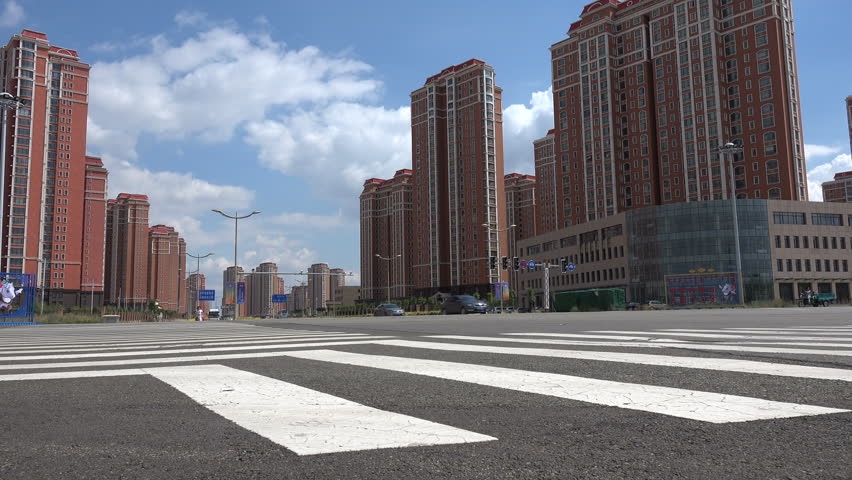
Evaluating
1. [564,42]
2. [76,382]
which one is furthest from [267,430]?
[564,42]

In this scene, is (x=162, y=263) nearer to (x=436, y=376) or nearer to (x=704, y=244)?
(x=704, y=244)

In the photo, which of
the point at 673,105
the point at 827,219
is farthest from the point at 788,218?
the point at 673,105

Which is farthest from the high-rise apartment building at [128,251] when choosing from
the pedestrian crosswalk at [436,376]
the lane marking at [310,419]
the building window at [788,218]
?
the lane marking at [310,419]

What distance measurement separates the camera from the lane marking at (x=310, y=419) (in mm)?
2627

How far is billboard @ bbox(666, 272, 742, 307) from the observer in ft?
191

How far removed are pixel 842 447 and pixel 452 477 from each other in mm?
1590

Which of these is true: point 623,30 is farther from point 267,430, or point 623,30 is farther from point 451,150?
point 267,430

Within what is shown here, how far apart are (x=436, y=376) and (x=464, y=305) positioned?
42153mm

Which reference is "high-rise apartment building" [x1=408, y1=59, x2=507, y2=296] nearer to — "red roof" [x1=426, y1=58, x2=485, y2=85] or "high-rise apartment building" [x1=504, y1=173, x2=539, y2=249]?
"red roof" [x1=426, y1=58, x2=485, y2=85]

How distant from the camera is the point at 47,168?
361 feet

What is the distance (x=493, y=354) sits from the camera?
6535mm

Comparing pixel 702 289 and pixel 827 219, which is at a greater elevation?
pixel 827 219

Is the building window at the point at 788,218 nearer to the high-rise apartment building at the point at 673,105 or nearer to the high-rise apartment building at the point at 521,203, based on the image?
the high-rise apartment building at the point at 673,105

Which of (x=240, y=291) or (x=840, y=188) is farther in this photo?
(x=840, y=188)
